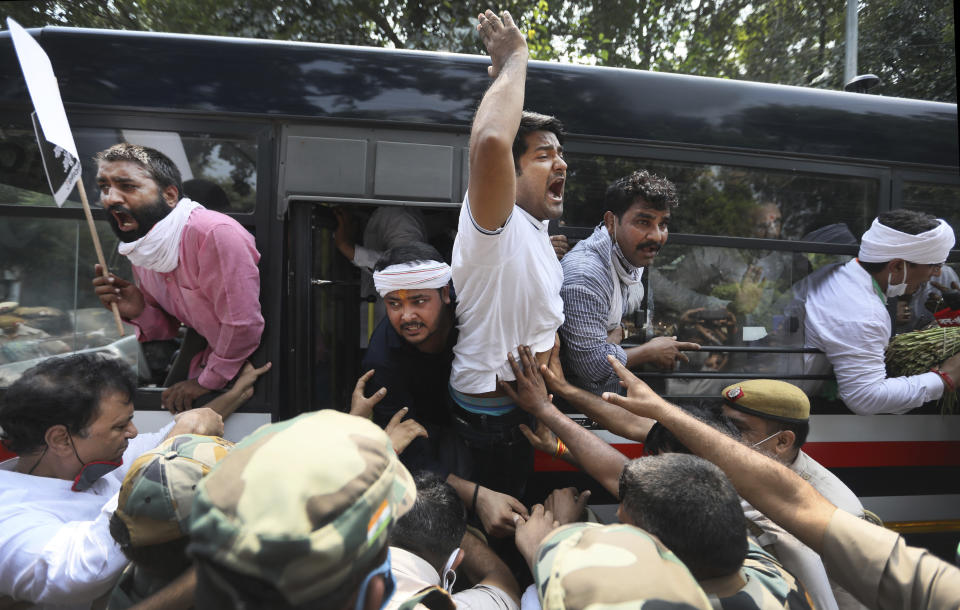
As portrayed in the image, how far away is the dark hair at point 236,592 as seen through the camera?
2.81 feet

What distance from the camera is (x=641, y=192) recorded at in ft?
8.70

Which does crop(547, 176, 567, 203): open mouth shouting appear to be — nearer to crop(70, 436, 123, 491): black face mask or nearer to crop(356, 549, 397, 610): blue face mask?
crop(356, 549, 397, 610): blue face mask

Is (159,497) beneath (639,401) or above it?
beneath

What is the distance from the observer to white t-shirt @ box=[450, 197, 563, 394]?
1.96m

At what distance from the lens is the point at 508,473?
8.20 feet

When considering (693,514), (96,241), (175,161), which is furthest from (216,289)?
(693,514)

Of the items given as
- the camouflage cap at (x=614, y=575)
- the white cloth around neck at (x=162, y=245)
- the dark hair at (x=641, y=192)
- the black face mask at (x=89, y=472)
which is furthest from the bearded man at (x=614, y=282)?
the black face mask at (x=89, y=472)

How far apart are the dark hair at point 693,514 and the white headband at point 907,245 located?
2217mm

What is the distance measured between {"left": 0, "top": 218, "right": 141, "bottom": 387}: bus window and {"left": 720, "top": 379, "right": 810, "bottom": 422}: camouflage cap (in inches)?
108

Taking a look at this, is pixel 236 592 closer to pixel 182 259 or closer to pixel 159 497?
pixel 159 497

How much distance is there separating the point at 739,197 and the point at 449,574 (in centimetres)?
232

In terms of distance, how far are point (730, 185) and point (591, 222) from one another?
78 cm

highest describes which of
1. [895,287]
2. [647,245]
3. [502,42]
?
[502,42]

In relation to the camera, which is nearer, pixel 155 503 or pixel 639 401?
pixel 155 503
